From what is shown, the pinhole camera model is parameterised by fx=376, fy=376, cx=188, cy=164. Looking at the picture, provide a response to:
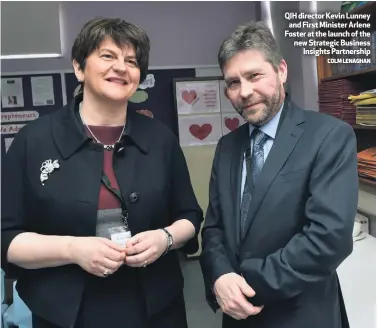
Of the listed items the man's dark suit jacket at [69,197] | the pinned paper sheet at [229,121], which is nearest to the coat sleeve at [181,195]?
the man's dark suit jacket at [69,197]

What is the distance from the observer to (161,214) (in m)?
1.01

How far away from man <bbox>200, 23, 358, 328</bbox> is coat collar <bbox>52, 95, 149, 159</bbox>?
0.24 m

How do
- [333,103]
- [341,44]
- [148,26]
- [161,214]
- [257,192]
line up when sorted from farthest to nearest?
[148,26] → [333,103] → [341,44] → [161,214] → [257,192]

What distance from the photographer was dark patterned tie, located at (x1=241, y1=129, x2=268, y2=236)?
958mm

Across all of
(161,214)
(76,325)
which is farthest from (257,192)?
(76,325)

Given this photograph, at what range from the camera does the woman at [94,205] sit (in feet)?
3.00

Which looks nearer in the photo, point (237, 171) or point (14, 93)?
point (237, 171)

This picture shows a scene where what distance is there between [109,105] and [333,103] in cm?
153

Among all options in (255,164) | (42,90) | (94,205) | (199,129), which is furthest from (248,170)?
(42,90)

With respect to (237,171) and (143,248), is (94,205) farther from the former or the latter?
(237,171)

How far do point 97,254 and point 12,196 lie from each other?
0.27m

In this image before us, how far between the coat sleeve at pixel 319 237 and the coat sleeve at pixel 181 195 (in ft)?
0.77

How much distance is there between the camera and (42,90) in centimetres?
297

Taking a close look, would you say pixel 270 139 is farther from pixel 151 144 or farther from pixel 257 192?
pixel 151 144
